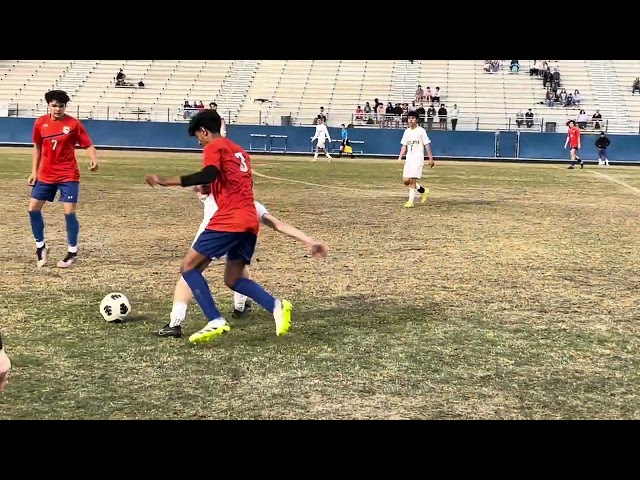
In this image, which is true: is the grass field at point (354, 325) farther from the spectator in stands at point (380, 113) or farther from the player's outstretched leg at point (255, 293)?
the spectator in stands at point (380, 113)

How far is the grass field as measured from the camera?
5258mm

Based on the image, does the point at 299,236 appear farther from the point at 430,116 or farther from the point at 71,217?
the point at 430,116

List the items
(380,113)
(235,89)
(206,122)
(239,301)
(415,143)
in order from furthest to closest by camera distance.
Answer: (235,89) < (380,113) < (415,143) < (239,301) < (206,122)

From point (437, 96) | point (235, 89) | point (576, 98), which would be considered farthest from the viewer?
point (235, 89)

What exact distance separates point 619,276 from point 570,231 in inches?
181

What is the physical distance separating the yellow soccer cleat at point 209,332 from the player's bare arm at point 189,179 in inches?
49.5

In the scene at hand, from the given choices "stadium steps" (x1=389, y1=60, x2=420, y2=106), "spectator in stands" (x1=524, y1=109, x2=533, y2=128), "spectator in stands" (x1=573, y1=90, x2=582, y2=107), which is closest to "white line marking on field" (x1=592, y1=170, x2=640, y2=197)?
"spectator in stands" (x1=524, y1=109, x2=533, y2=128)

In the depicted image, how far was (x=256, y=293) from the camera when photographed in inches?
275

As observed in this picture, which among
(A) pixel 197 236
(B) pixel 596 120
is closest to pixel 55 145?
(A) pixel 197 236

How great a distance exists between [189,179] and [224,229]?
27.1 inches

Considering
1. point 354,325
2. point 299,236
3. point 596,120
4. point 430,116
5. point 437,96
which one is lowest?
point 354,325

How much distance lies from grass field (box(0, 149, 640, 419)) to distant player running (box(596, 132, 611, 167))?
25163mm

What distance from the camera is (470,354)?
6.46m

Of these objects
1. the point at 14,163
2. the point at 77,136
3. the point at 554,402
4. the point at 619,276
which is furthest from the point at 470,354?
the point at 14,163
